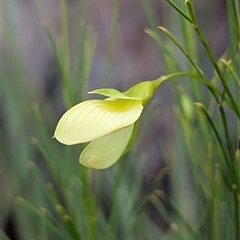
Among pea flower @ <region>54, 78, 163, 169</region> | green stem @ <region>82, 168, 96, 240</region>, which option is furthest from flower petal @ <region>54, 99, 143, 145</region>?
green stem @ <region>82, 168, 96, 240</region>

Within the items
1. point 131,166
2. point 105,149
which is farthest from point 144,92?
point 131,166

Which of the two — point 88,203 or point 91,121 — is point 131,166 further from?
point 91,121

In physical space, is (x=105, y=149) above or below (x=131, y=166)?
above

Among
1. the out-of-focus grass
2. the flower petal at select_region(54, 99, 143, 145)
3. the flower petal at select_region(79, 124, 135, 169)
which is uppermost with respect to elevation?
the flower petal at select_region(54, 99, 143, 145)

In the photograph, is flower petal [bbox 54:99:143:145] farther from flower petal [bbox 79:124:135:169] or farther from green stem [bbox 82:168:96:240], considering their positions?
green stem [bbox 82:168:96:240]

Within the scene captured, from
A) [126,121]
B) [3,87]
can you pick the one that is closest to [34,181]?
[3,87]

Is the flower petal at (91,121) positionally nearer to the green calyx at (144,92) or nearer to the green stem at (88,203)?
the green calyx at (144,92)

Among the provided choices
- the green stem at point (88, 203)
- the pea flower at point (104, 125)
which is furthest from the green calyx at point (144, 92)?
the green stem at point (88, 203)

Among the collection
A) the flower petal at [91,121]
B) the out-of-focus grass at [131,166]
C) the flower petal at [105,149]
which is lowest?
the out-of-focus grass at [131,166]
